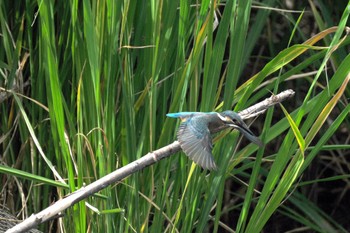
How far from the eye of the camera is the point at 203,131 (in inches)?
46.1

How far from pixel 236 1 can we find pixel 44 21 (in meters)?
0.30

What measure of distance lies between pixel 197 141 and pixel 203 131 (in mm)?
24

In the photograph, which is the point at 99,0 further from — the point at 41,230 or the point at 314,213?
the point at 314,213

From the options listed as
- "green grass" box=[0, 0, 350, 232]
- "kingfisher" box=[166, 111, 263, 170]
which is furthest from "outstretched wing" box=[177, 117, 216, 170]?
"green grass" box=[0, 0, 350, 232]

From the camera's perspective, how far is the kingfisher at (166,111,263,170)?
3.72ft

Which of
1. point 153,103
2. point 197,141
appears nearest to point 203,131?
point 197,141

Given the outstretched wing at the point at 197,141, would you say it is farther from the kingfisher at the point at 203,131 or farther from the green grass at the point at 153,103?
the green grass at the point at 153,103

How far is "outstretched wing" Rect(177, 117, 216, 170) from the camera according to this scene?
113cm

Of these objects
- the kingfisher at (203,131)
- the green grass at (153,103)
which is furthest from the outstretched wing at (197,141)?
the green grass at (153,103)

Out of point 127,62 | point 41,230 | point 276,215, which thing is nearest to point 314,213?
point 276,215

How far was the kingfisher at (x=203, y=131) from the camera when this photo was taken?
1133 millimetres

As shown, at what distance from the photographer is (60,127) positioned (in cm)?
126

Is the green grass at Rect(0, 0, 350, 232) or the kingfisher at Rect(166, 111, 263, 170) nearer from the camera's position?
the kingfisher at Rect(166, 111, 263, 170)

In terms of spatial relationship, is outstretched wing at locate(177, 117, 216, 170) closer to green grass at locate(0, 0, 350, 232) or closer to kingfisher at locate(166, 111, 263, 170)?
kingfisher at locate(166, 111, 263, 170)
